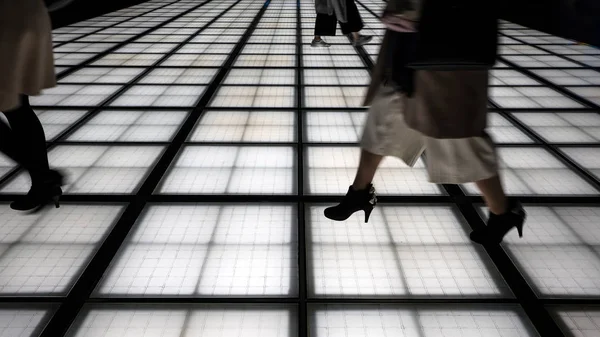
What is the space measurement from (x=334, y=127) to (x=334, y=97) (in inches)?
26.0

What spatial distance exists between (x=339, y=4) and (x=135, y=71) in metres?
2.27

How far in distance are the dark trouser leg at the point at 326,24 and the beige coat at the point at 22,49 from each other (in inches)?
148

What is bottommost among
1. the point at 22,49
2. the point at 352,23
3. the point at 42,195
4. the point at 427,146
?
the point at 42,195

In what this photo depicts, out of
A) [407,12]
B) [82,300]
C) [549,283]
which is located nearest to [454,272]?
[549,283]

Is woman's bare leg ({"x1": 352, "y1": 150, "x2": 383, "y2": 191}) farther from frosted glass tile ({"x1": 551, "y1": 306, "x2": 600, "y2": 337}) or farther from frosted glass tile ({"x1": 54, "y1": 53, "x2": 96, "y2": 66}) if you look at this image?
frosted glass tile ({"x1": 54, "y1": 53, "x2": 96, "y2": 66})

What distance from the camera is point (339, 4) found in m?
4.60

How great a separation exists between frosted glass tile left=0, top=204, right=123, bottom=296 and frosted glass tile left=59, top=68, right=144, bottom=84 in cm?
218

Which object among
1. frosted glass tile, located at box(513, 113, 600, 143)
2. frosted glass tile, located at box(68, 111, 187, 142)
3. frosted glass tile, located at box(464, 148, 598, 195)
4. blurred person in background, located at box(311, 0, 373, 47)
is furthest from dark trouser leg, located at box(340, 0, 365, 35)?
frosted glass tile, located at box(464, 148, 598, 195)

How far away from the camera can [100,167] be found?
2.30 metres

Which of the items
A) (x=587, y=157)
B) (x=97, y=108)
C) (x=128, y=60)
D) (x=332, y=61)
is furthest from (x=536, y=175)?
(x=128, y=60)

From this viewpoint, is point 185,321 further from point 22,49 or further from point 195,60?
point 195,60

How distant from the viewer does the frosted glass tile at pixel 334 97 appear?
3291 millimetres

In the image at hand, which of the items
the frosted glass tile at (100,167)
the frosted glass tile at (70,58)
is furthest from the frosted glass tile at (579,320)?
the frosted glass tile at (70,58)

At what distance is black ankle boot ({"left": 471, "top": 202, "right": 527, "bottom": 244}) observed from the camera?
4.94 ft
